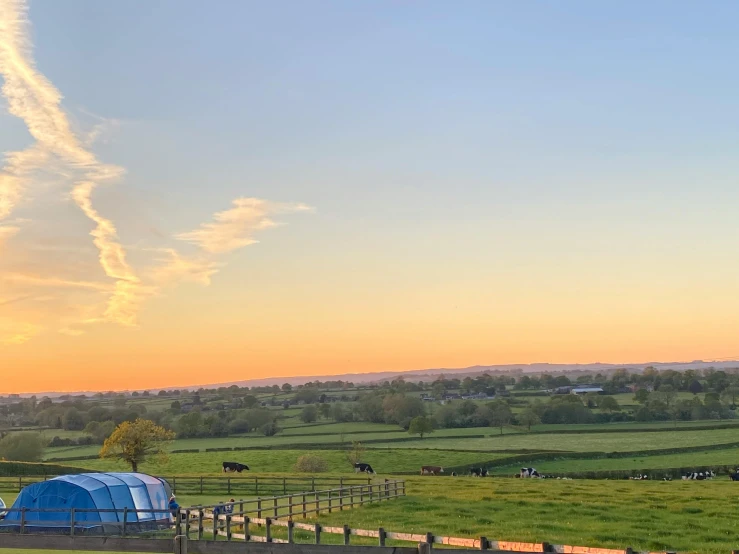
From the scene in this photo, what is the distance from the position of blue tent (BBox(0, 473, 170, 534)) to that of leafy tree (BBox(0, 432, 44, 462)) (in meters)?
63.4

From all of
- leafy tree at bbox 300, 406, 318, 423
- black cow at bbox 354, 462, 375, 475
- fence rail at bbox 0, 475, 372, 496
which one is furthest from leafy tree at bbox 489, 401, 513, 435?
fence rail at bbox 0, 475, 372, 496

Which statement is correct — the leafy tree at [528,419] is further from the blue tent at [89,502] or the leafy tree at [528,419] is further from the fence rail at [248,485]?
the blue tent at [89,502]

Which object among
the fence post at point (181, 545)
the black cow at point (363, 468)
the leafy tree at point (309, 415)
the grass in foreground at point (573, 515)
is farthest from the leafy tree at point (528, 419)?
the fence post at point (181, 545)

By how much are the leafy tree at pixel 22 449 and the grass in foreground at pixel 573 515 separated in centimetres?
5813

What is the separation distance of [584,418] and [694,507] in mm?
84408

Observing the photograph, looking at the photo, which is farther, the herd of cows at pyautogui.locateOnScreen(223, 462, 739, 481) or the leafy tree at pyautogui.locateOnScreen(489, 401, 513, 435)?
the leafy tree at pyautogui.locateOnScreen(489, 401, 513, 435)

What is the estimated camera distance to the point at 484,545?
47.5 ft

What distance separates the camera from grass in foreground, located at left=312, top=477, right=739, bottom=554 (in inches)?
1024

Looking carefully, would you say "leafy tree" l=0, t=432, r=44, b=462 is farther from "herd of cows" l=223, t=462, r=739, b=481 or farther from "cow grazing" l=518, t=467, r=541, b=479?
"cow grazing" l=518, t=467, r=541, b=479

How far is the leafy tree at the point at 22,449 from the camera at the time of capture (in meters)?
87.8

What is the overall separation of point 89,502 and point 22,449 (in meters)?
67.0

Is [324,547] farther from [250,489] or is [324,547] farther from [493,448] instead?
[493,448]

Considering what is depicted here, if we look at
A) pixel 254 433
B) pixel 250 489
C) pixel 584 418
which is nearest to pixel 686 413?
pixel 584 418

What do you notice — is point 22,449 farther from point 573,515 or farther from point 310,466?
point 573,515
